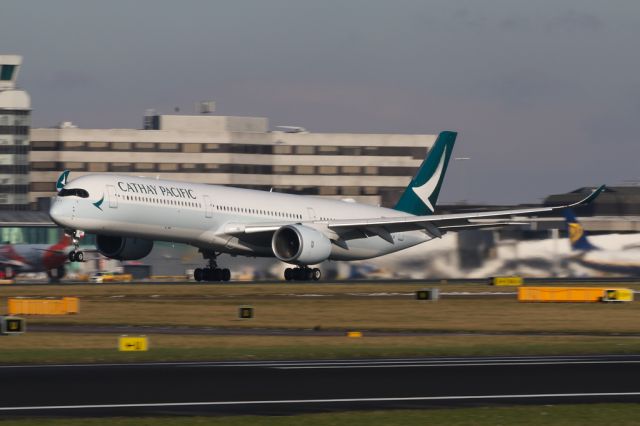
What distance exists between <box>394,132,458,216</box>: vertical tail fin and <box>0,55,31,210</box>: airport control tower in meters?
89.0

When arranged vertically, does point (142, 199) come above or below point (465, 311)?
above

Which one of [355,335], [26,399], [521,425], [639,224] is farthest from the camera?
[639,224]

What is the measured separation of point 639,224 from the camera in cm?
12050

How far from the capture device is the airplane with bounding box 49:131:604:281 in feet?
213

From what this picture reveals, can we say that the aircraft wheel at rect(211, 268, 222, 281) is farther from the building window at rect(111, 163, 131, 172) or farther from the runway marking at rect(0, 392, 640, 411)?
the building window at rect(111, 163, 131, 172)

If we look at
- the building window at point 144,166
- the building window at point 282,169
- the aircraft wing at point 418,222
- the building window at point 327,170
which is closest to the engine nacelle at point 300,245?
the aircraft wing at point 418,222

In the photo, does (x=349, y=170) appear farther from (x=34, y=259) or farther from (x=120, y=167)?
(x=34, y=259)

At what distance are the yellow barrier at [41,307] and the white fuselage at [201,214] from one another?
1385 centimetres

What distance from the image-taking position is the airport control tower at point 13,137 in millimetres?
161625

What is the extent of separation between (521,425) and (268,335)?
22490 millimetres

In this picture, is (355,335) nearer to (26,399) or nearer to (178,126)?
(26,399)

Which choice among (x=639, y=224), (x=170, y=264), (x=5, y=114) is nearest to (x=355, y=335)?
(x=170, y=264)

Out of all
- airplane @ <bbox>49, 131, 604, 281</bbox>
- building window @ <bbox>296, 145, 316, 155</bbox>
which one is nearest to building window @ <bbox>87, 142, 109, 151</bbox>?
building window @ <bbox>296, 145, 316, 155</bbox>

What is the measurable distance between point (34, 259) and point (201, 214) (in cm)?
2761
